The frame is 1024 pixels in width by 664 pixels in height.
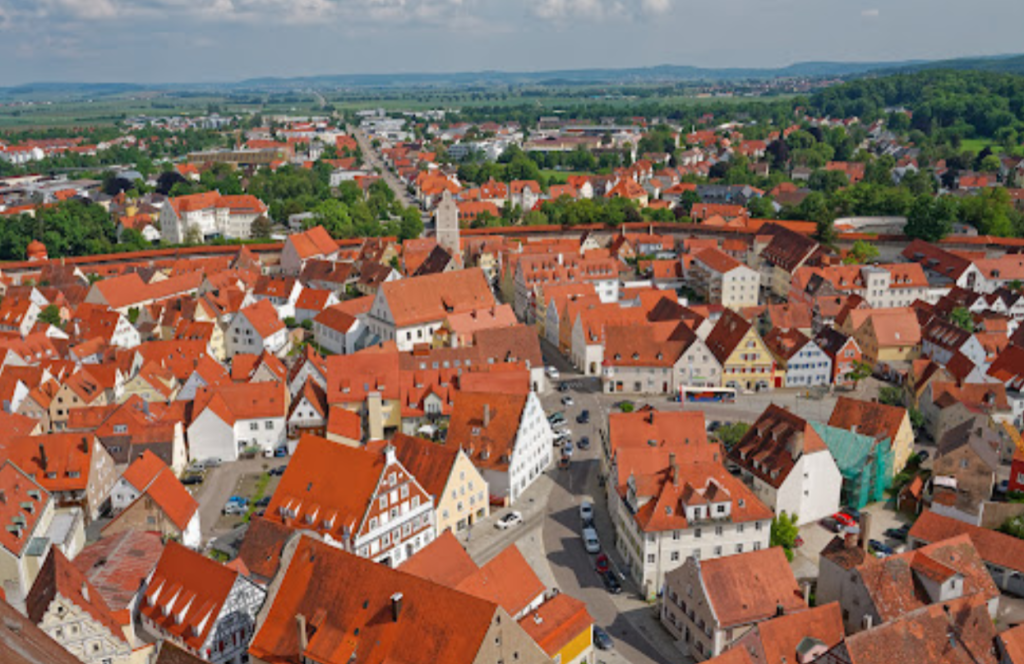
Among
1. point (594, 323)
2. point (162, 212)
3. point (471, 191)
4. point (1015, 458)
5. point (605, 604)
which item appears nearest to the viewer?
point (605, 604)

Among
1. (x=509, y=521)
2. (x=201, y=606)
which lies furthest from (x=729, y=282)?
(x=201, y=606)

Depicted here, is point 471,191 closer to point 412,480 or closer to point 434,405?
point 434,405

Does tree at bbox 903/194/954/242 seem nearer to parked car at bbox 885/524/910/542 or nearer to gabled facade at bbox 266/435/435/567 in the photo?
parked car at bbox 885/524/910/542

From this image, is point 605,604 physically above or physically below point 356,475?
below

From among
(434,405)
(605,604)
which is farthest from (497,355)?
(605,604)

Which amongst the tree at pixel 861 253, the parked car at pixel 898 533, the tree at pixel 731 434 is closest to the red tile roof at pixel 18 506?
the tree at pixel 731 434
